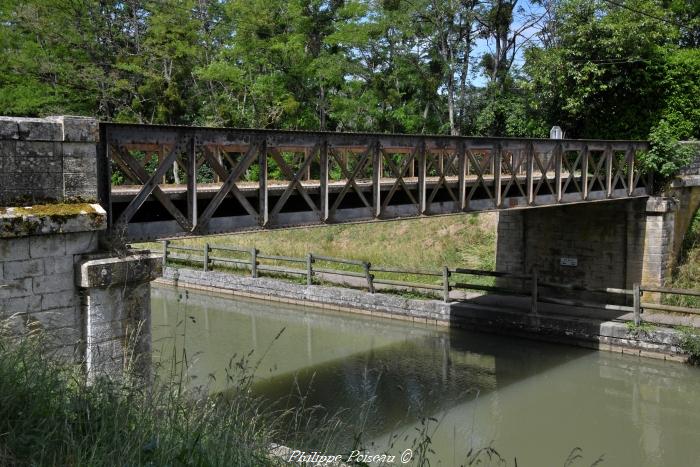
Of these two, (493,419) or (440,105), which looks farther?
(440,105)

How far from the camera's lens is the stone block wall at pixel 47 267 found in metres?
6.19

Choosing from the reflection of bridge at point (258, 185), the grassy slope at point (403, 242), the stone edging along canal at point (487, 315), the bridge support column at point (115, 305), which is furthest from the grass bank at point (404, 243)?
the bridge support column at point (115, 305)

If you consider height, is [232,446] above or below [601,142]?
below

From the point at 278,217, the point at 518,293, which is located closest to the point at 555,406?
the point at 518,293

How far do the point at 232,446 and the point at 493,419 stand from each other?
841 centimetres

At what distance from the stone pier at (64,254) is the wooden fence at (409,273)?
417 inches

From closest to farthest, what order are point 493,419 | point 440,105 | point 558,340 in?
point 493,419 < point 558,340 < point 440,105

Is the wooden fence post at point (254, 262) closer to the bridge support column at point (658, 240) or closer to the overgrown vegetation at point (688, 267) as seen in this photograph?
the bridge support column at point (658, 240)

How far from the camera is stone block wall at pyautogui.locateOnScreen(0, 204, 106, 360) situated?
20.3ft

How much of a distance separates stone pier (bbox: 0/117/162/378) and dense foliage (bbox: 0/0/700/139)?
20.8 meters

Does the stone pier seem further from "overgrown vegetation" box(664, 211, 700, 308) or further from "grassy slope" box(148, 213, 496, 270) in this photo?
"overgrown vegetation" box(664, 211, 700, 308)

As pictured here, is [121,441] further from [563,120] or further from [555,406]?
[563,120]

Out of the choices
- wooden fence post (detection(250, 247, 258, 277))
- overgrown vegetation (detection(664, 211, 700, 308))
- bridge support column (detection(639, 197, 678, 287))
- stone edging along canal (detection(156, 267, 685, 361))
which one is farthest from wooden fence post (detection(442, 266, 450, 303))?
wooden fence post (detection(250, 247, 258, 277))

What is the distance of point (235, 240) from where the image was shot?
2744 cm
